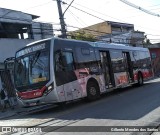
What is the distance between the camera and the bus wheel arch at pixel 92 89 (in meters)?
16.8

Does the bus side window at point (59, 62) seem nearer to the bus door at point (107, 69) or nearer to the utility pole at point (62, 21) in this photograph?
the bus door at point (107, 69)

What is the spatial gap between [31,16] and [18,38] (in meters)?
2.64

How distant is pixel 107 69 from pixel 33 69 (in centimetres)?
602

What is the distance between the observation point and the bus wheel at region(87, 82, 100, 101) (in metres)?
16.8

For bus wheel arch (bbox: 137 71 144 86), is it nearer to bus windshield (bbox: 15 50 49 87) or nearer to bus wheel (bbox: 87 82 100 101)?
bus wheel (bbox: 87 82 100 101)

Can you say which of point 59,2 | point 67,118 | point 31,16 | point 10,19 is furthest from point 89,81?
point 31,16

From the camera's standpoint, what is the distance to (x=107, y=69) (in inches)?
772

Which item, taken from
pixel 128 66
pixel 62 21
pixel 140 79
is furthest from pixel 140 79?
pixel 62 21

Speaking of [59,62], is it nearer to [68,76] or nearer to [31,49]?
[68,76]

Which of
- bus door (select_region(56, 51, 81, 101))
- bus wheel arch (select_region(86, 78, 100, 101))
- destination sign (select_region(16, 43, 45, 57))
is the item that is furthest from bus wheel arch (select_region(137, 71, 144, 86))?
destination sign (select_region(16, 43, 45, 57))

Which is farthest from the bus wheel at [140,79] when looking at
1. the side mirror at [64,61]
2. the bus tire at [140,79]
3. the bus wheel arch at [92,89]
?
the side mirror at [64,61]

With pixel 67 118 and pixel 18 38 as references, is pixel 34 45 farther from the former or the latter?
pixel 18 38

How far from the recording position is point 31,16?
2883 cm

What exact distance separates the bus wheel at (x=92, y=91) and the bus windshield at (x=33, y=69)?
3118 mm
